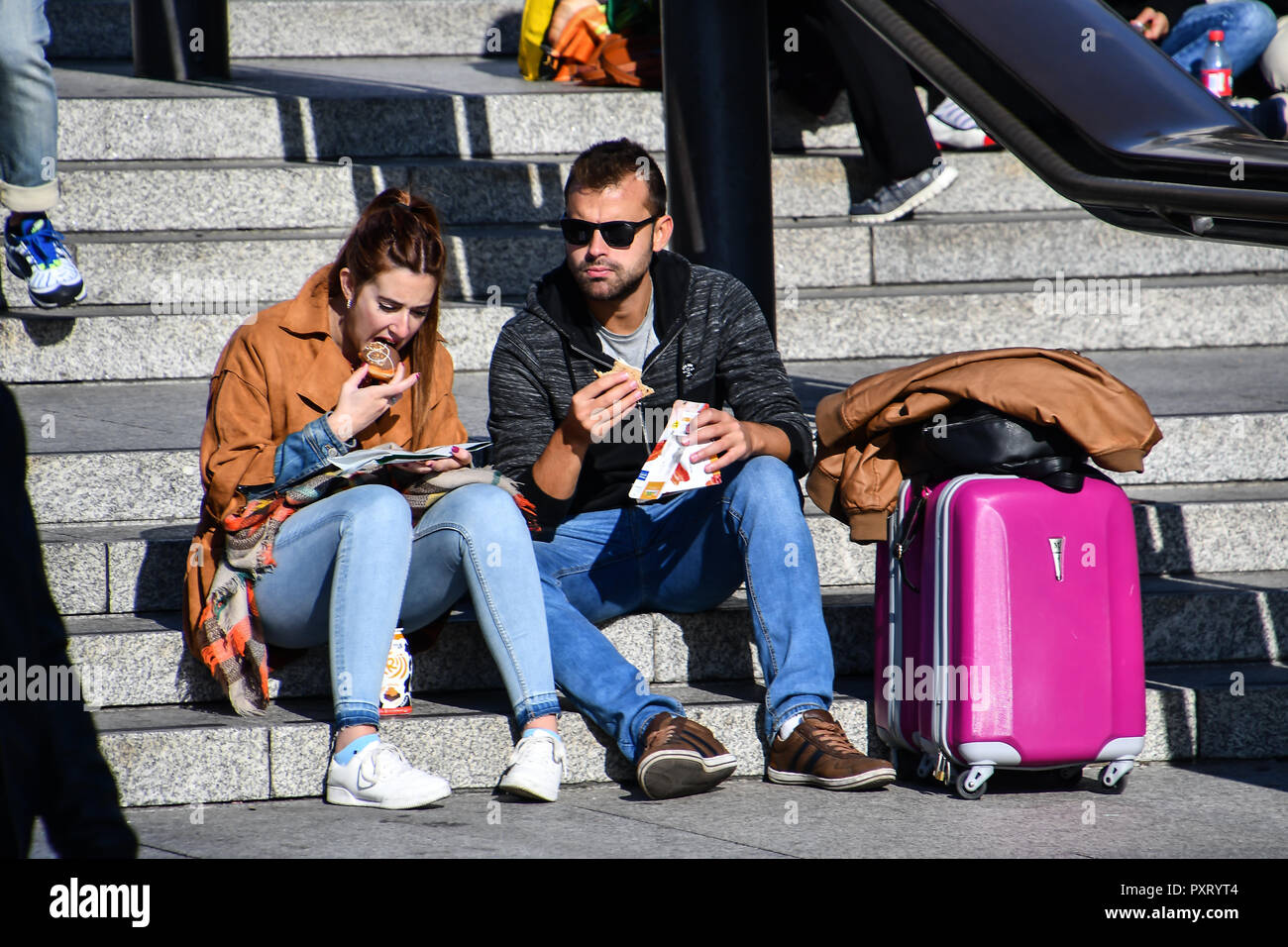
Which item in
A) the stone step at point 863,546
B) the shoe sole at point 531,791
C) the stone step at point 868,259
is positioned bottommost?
the shoe sole at point 531,791

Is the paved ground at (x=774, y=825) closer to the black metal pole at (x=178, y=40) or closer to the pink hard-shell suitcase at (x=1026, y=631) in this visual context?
the pink hard-shell suitcase at (x=1026, y=631)

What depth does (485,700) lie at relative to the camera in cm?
375

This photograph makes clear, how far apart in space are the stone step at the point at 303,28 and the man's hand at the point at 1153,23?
326 centimetres

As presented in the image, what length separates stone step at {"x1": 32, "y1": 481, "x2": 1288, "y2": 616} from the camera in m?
3.90

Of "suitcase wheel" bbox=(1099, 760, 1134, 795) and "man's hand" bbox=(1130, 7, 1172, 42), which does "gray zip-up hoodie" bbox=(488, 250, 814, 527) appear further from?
"man's hand" bbox=(1130, 7, 1172, 42)

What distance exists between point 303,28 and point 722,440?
194 inches

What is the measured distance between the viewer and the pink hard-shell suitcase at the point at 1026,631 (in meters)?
3.39

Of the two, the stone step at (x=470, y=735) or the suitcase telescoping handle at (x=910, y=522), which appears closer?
the stone step at (x=470, y=735)

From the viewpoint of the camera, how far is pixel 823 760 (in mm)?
3482

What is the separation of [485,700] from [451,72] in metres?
4.27

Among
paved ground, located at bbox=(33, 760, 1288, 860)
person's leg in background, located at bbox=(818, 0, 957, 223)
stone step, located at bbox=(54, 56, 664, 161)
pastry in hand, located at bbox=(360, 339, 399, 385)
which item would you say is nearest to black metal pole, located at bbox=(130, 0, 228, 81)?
stone step, located at bbox=(54, 56, 664, 161)

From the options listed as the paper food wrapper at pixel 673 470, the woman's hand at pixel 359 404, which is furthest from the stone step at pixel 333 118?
the paper food wrapper at pixel 673 470

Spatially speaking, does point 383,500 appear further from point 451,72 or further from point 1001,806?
point 451,72

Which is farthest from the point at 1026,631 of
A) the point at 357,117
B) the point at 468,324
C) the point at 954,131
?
the point at 357,117
